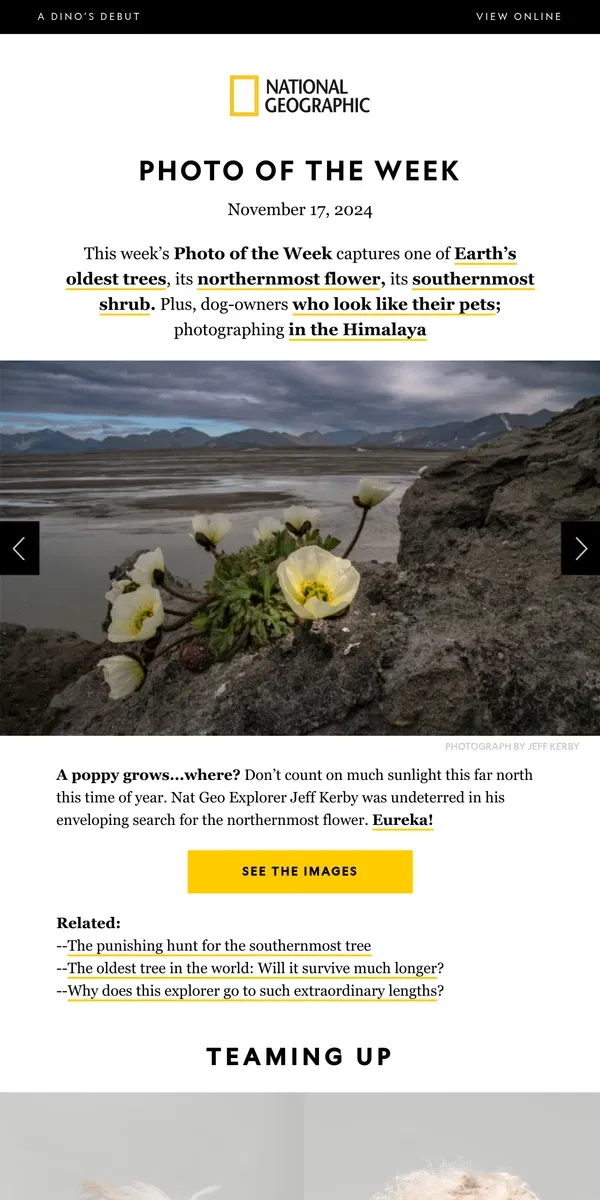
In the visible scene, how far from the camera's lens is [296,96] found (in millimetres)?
1979

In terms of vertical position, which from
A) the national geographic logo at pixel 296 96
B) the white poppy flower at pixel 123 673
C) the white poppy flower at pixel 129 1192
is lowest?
the white poppy flower at pixel 129 1192

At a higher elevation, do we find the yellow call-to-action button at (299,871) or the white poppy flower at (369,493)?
the white poppy flower at (369,493)

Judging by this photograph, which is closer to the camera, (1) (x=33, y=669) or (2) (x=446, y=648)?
(2) (x=446, y=648)

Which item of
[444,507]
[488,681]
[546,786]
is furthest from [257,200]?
[546,786]

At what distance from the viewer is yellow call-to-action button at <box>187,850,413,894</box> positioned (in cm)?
201

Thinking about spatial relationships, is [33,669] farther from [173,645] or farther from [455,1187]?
[455,1187]

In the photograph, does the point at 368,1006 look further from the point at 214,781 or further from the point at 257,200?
the point at 257,200

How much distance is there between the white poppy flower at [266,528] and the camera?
2.00 meters

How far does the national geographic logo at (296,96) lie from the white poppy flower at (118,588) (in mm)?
976

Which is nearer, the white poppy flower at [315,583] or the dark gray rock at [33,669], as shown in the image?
the white poppy flower at [315,583]

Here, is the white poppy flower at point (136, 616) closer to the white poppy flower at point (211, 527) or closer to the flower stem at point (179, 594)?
the flower stem at point (179, 594)
